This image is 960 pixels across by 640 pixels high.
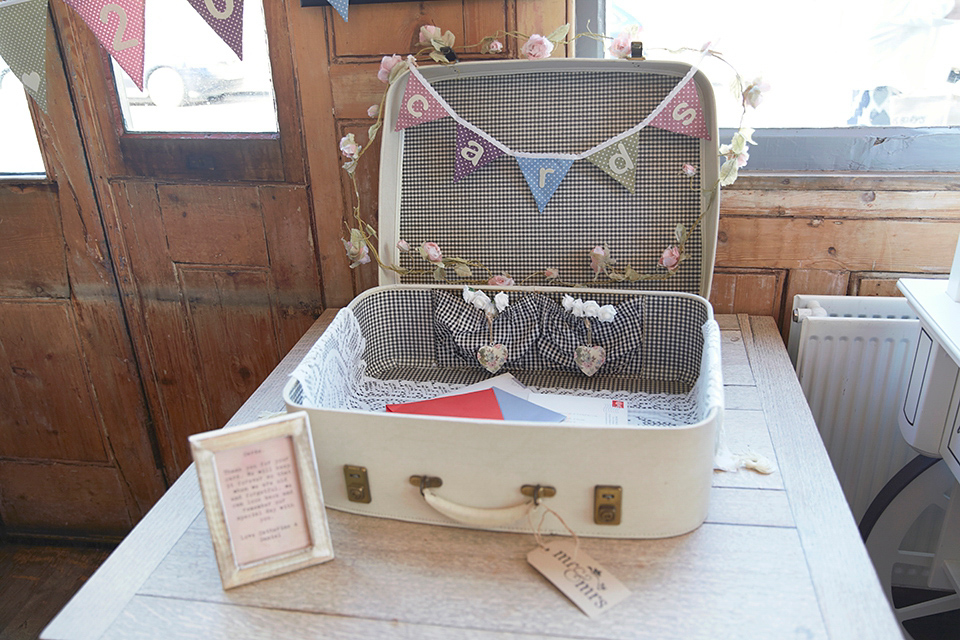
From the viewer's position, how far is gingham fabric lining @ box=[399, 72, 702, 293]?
1284mm

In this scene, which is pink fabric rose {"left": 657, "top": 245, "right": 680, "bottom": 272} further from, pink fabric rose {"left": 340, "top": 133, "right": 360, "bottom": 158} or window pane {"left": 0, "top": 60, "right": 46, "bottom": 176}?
window pane {"left": 0, "top": 60, "right": 46, "bottom": 176}

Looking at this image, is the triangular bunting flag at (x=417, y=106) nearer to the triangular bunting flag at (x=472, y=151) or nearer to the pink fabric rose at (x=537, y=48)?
the triangular bunting flag at (x=472, y=151)

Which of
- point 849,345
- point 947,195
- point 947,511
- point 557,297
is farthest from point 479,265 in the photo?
point 947,511

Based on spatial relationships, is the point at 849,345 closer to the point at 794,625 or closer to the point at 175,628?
the point at 794,625

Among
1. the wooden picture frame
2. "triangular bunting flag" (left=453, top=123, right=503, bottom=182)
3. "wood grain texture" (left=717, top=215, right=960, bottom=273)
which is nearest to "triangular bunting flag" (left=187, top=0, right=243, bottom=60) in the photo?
"triangular bunting flag" (left=453, top=123, right=503, bottom=182)

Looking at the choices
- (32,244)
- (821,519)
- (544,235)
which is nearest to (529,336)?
(544,235)

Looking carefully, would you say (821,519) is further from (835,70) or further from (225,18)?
(225,18)

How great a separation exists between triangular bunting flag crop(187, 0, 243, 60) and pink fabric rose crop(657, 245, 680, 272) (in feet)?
2.98

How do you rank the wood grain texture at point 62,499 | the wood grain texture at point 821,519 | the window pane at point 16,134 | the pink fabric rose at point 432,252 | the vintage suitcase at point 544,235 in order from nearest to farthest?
1. the wood grain texture at point 821,519
2. the vintage suitcase at point 544,235
3. the pink fabric rose at point 432,252
4. the window pane at point 16,134
5. the wood grain texture at point 62,499

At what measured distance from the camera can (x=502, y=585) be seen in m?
0.81

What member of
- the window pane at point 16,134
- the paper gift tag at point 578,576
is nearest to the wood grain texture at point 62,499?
the window pane at point 16,134

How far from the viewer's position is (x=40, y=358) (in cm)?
185

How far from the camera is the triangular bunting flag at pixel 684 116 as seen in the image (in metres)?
1.24

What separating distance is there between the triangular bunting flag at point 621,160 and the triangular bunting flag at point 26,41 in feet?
3.78
